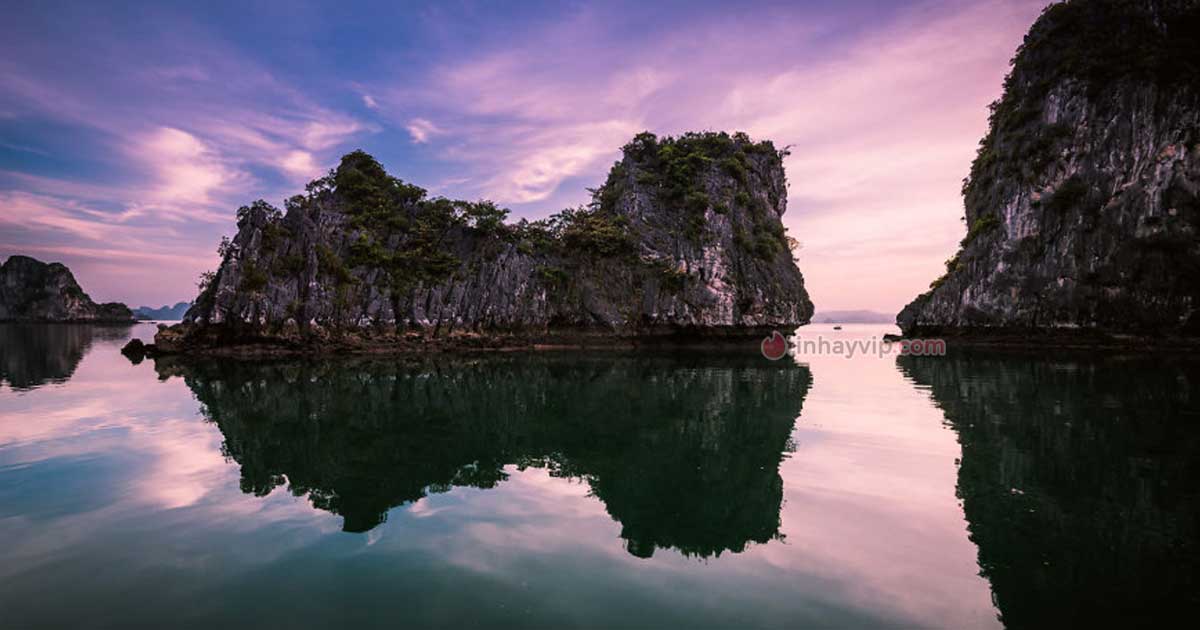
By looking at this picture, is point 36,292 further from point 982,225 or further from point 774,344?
point 982,225

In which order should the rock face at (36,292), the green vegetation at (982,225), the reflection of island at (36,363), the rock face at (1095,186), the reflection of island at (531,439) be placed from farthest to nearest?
the rock face at (36,292)
the green vegetation at (982,225)
the rock face at (1095,186)
the reflection of island at (36,363)
the reflection of island at (531,439)

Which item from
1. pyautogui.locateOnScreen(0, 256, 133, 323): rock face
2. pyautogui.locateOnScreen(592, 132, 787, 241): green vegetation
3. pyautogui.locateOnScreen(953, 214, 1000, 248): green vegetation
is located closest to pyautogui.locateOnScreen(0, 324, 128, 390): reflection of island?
pyautogui.locateOnScreen(592, 132, 787, 241): green vegetation

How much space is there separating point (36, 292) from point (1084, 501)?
140358 mm

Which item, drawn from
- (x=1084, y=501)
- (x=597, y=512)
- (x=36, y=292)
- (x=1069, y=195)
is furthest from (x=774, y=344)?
(x=36, y=292)

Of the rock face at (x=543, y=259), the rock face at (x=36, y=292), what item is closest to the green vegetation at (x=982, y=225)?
the rock face at (x=543, y=259)

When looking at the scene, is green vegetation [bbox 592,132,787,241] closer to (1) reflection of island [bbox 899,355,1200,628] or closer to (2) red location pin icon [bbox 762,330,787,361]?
(2) red location pin icon [bbox 762,330,787,361]

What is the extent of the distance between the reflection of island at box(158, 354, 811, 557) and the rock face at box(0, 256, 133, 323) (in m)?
107

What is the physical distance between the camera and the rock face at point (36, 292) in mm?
92500

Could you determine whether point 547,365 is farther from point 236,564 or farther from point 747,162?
→ point 747,162

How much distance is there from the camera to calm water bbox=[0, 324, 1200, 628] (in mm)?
5301

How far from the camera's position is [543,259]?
48.8m

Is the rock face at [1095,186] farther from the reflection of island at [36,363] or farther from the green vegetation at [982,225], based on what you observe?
the reflection of island at [36,363]

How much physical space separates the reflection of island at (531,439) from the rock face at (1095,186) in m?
33.5

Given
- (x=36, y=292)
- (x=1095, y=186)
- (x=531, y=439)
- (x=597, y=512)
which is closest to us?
(x=597, y=512)
